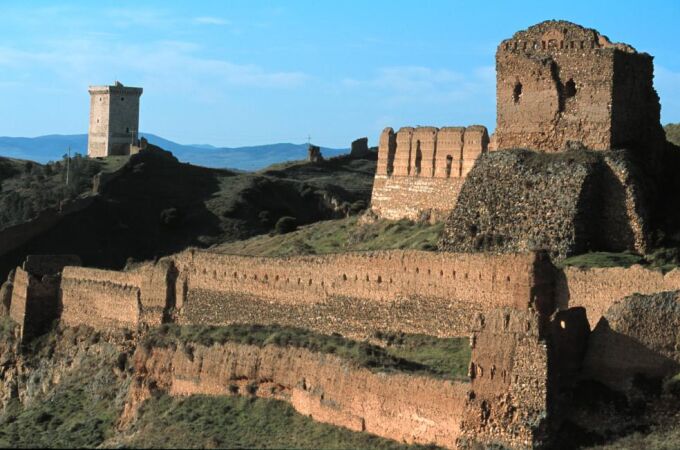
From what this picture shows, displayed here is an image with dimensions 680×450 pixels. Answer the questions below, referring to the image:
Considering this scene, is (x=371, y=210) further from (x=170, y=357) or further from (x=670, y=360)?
(x=670, y=360)

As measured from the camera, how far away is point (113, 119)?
9506cm

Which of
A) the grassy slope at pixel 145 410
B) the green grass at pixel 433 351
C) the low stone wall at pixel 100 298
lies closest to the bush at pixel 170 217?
the grassy slope at pixel 145 410

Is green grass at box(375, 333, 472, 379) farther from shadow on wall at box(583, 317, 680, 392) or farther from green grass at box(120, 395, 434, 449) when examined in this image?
shadow on wall at box(583, 317, 680, 392)

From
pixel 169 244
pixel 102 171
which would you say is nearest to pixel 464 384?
pixel 169 244

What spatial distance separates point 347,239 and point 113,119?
4902 centimetres

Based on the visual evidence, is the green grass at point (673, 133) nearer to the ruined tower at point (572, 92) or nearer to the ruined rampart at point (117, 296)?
the ruined tower at point (572, 92)

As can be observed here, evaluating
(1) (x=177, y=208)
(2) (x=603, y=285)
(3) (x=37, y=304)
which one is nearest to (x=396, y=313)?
(2) (x=603, y=285)

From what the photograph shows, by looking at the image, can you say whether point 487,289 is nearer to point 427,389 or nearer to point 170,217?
point 427,389

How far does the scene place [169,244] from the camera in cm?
6975

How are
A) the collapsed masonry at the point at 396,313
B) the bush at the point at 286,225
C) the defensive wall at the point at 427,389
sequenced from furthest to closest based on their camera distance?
1. the bush at the point at 286,225
2. the collapsed masonry at the point at 396,313
3. the defensive wall at the point at 427,389

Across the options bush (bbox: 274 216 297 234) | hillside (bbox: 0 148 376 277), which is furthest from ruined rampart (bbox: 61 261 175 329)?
bush (bbox: 274 216 297 234)

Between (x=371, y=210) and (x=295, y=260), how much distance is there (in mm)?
10726

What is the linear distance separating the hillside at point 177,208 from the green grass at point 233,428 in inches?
1090

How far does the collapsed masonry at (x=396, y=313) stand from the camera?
27.8 meters
